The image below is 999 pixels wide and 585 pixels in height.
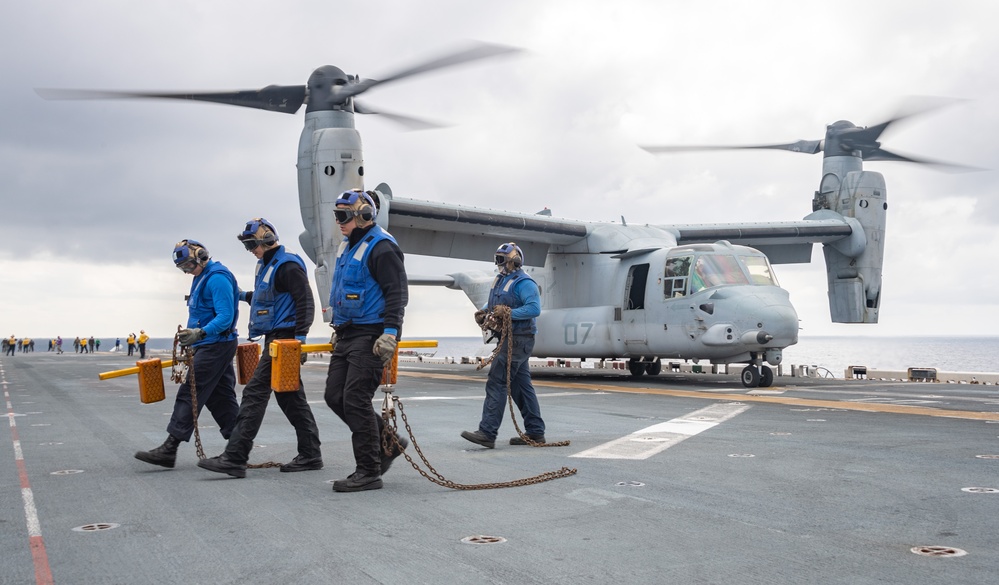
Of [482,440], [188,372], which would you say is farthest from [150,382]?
[482,440]

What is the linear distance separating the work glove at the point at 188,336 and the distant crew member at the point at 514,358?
2.42 m

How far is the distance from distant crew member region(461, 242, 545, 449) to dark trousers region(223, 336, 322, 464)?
1.51 metres

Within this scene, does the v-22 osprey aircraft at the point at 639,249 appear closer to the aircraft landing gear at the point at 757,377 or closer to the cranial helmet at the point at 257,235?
the aircraft landing gear at the point at 757,377

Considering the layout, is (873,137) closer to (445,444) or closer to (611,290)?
(611,290)

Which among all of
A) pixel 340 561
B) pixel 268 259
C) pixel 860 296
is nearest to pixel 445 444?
pixel 268 259

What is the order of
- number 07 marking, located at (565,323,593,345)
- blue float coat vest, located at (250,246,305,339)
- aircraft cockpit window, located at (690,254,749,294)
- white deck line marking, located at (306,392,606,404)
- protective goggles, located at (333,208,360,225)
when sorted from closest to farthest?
protective goggles, located at (333,208,360,225)
blue float coat vest, located at (250,246,305,339)
white deck line marking, located at (306,392,606,404)
aircraft cockpit window, located at (690,254,749,294)
number 07 marking, located at (565,323,593,345)

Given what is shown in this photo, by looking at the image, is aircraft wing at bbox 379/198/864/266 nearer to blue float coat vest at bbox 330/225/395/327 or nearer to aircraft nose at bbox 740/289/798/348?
aircraft nose at bbox 740/289/798/348

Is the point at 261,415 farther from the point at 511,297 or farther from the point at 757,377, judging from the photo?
the point at 757,377

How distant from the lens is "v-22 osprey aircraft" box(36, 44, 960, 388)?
16125mm

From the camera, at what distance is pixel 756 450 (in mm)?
7082

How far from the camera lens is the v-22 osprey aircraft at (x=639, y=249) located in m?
16.1

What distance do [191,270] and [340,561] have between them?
4058 millimetres

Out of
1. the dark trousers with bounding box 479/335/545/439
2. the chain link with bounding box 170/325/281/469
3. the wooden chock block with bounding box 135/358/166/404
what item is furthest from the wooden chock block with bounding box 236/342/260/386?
the dark trousers with bounding box 479/335/545/439

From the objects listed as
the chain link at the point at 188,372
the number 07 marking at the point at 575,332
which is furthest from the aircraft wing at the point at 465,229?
the chain link at the point at 188,372
